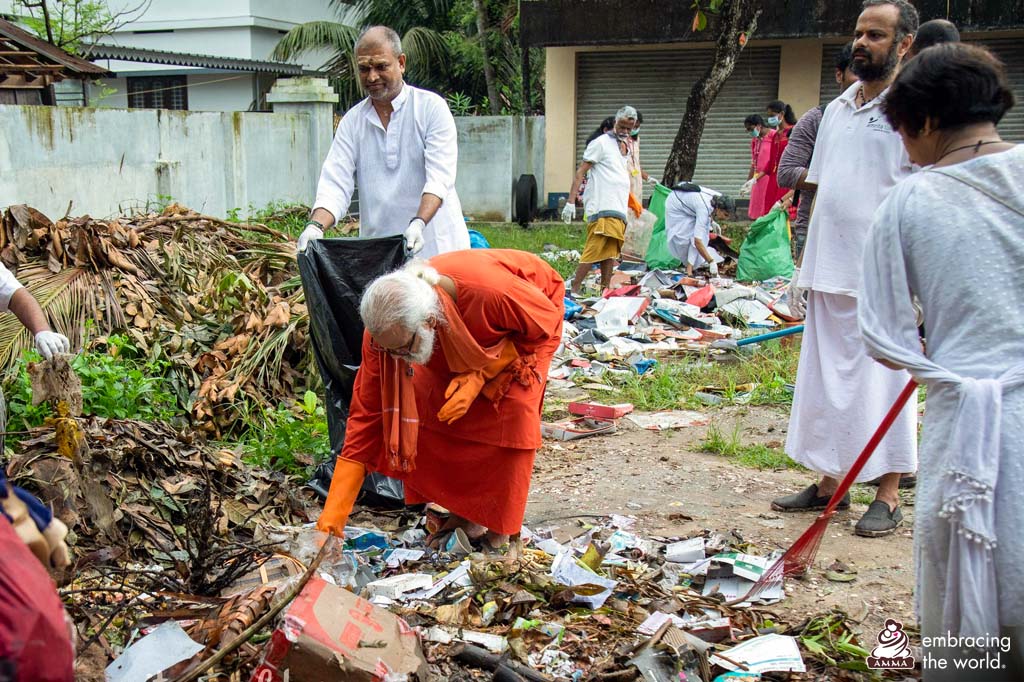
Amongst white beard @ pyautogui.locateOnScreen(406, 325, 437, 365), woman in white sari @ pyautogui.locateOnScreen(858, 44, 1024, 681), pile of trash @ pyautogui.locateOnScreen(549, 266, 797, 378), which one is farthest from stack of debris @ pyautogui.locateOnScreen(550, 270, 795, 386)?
woman in white sari @ pyautogui.locateOnScreen(858, 44, 1024, 681)

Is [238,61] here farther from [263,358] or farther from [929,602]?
[929,602]

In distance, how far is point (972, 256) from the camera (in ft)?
6.95

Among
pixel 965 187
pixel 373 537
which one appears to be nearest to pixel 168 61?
pixel 373 537

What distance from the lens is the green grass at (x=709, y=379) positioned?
5.93 meters

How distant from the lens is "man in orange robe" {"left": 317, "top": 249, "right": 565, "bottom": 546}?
128 inches

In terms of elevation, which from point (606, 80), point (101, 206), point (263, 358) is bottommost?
point (263, 358)

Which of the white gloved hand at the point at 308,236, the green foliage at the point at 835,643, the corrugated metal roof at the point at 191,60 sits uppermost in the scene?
the corrugated metal roof at the point at 191,60

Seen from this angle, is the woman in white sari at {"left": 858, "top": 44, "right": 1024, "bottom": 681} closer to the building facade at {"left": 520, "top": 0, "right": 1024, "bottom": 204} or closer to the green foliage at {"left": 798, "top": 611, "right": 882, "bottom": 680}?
the green foliage at {"left": 798, "top": 611, "right": 882, "bottom": 680}

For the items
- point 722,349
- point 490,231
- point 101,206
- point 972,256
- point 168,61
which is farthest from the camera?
point 168,61

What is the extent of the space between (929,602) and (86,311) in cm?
452

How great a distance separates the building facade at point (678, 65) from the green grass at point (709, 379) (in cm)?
897

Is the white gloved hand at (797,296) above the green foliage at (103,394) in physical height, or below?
above

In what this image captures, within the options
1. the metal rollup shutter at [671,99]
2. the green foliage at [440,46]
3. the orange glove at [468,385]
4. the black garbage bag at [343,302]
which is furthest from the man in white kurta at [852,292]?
the green foliage at [440,46]

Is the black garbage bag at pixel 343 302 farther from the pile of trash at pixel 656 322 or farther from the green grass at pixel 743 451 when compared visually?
the pile of trash at pixel 656 322
